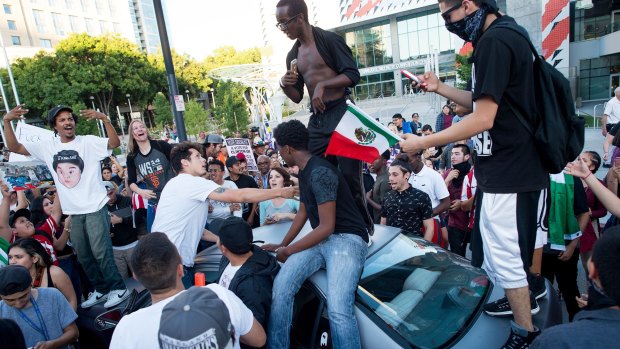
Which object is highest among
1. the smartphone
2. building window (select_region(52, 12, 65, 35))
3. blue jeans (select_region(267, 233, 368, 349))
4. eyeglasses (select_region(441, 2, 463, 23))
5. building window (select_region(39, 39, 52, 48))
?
building window (select_region(52, 12, 65, 35))

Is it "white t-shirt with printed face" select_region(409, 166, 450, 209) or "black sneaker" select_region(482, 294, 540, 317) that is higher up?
"white t-shirt with printed face" select_region(409, 166, 450, 209)

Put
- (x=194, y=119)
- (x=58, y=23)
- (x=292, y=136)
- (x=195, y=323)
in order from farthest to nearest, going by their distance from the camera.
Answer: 1. (x=58, y=23)
2. (x=194, y=119)
3. (x=292, y=136)
4. (x=195, y=323)

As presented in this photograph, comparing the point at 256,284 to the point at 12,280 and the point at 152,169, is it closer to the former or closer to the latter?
the point at 12,280

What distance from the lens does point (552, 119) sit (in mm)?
2113

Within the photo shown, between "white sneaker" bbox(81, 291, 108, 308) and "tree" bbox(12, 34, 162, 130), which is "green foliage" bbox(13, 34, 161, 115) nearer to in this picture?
"tree" bbox(12, 34, 162, 130)

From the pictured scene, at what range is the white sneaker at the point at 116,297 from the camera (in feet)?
12.5

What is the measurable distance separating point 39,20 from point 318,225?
67047 millimetres

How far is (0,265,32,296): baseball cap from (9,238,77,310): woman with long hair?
2.10 feet

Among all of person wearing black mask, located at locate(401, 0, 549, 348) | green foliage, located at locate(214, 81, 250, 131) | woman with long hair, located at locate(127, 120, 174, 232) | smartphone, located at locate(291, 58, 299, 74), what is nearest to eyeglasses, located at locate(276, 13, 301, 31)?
smartphone, located at locate(291, 58, 299, 74)

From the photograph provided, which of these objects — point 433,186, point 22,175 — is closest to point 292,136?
point 433,186

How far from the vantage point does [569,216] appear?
149 inches

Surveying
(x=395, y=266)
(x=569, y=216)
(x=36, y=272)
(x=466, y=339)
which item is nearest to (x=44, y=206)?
(x=36, y=272)

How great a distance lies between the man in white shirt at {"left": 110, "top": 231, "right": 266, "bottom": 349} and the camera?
1.80 m

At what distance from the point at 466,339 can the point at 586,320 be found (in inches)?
46.6
